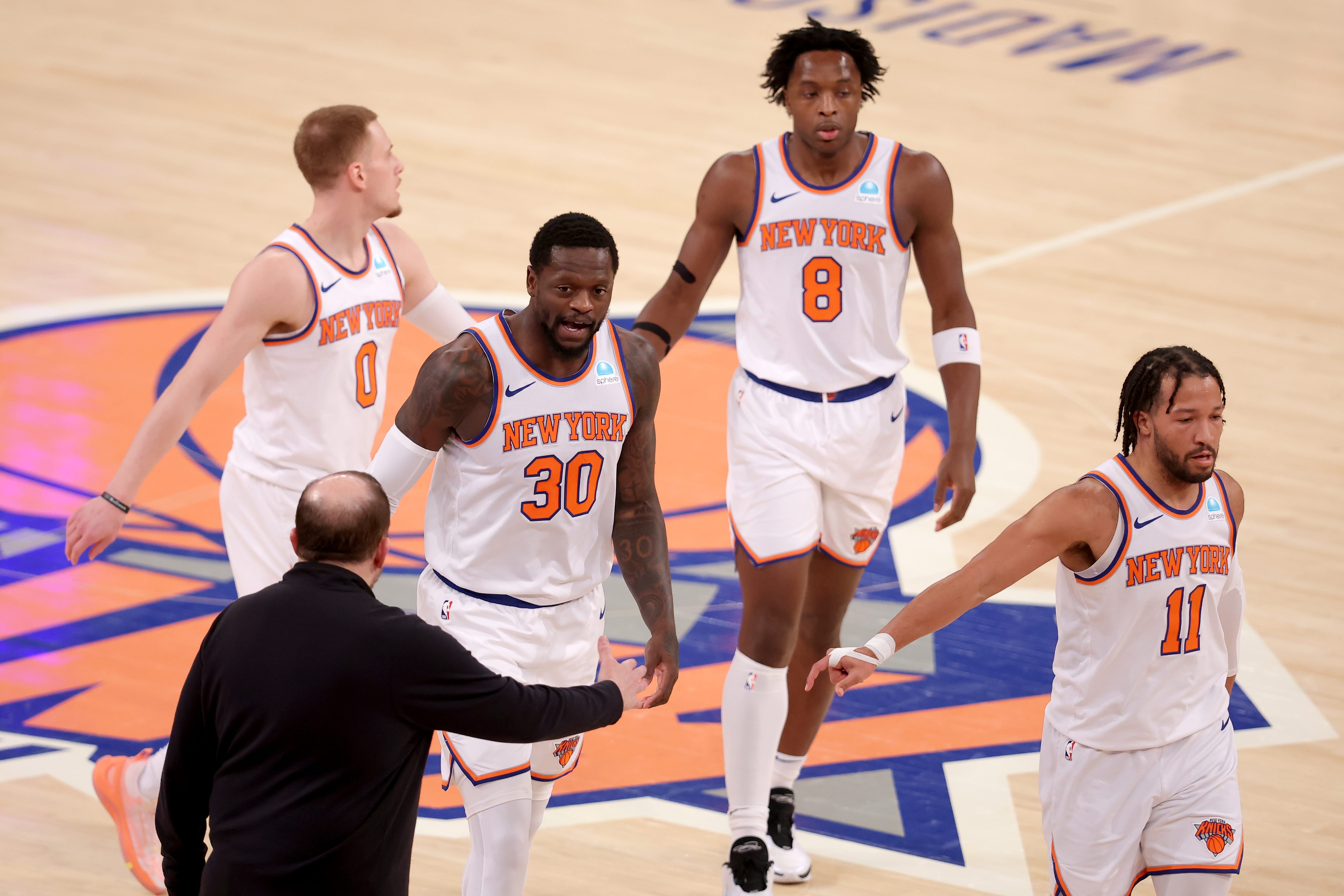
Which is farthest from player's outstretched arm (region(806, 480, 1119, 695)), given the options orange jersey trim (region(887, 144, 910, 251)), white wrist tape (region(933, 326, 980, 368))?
orange jersey trim (region(887, 144, 910, 251))

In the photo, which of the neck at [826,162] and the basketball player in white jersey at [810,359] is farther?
the neck at [826,162]

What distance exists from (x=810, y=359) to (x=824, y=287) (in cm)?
22

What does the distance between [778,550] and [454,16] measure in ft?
36.7

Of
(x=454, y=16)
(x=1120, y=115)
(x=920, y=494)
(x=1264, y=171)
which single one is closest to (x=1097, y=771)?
(x=920, y=494)

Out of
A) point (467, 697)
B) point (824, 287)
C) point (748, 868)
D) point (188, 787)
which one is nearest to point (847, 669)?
point (467, 697)

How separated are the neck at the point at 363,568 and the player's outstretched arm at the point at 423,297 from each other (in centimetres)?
175

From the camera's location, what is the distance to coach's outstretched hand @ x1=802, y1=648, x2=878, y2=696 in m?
3.58

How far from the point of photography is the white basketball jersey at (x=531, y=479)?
12.9 ft

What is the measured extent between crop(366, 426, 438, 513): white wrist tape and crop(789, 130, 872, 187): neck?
62.9 inches

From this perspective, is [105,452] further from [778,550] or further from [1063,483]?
[1063,483]

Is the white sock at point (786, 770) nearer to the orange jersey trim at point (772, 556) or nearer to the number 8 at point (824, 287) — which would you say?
the orange jersey trim at point (772, 556)

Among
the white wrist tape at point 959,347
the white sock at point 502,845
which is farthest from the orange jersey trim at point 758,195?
the white sock at point 502,845

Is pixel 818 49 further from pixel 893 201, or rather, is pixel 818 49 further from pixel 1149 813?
pixel 1149 813

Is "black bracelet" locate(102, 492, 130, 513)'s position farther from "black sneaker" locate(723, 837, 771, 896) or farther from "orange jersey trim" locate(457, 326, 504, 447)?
"black sneaker" locate(723, 837, 771, 896)
